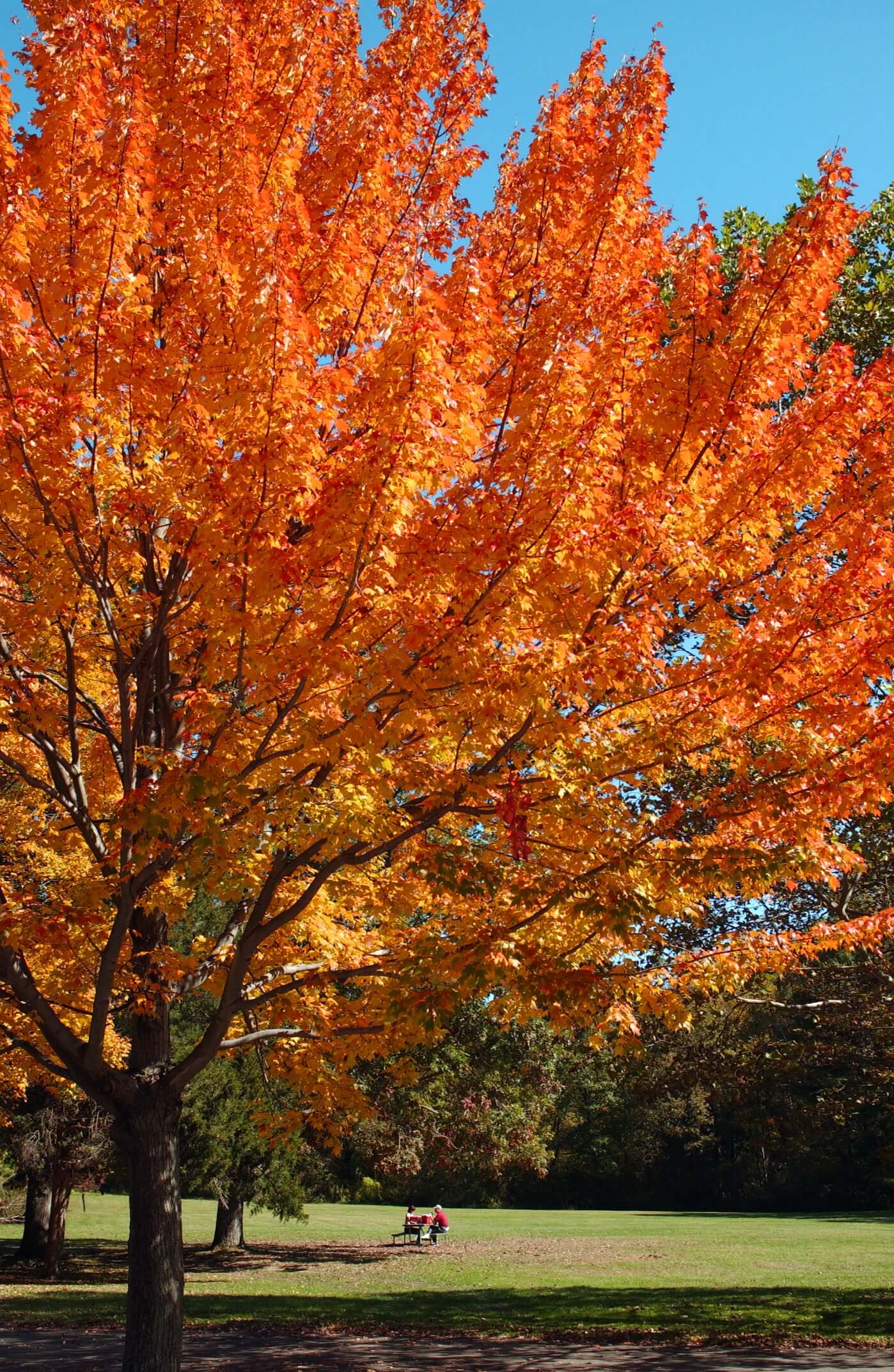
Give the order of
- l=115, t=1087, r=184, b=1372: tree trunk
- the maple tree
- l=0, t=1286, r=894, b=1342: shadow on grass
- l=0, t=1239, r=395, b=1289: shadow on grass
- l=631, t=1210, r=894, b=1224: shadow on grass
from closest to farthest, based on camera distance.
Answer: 1. the maple tree
2. l=115, t=1087, r=184, b=1372: tree trunk
3. l=0, t=1286, r=894, b=1342: shadow on grass
4. l=0, t=1239, r=395, b=1289: shadow on grass
5. l=631, t=1210, r=894, b=1224: shadow on grass

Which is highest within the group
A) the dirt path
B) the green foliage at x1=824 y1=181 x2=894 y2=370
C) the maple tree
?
the green foliage at x1=824 y1=181 x2=894 y2=370

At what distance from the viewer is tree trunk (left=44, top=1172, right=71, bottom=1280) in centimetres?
1898

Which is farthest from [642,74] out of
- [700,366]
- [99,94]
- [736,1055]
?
[736,1055]

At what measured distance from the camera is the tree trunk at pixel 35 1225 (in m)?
21.4

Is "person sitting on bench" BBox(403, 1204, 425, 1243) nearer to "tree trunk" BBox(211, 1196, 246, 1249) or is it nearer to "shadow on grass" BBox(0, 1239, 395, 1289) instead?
"shadow on grass" BBox(0, 1239, 395, 1289)

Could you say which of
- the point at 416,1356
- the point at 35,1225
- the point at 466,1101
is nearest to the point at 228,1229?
the point at 35,1225

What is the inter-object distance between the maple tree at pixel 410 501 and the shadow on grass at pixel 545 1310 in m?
8.25

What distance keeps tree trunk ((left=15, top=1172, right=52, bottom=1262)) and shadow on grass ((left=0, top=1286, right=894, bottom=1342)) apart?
499cm

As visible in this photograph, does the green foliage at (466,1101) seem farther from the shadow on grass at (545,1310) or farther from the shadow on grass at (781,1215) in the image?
the shadow on grass at (781,1215)

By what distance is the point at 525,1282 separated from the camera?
18.1 metres

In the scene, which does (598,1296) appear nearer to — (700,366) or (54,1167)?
(54,1167)

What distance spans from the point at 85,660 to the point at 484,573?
3853mm

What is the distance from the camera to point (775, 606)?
516 centimetres

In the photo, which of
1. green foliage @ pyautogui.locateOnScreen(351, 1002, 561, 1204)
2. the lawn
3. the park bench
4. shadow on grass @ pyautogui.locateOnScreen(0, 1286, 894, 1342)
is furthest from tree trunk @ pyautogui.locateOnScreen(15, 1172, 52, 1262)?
the park bench
